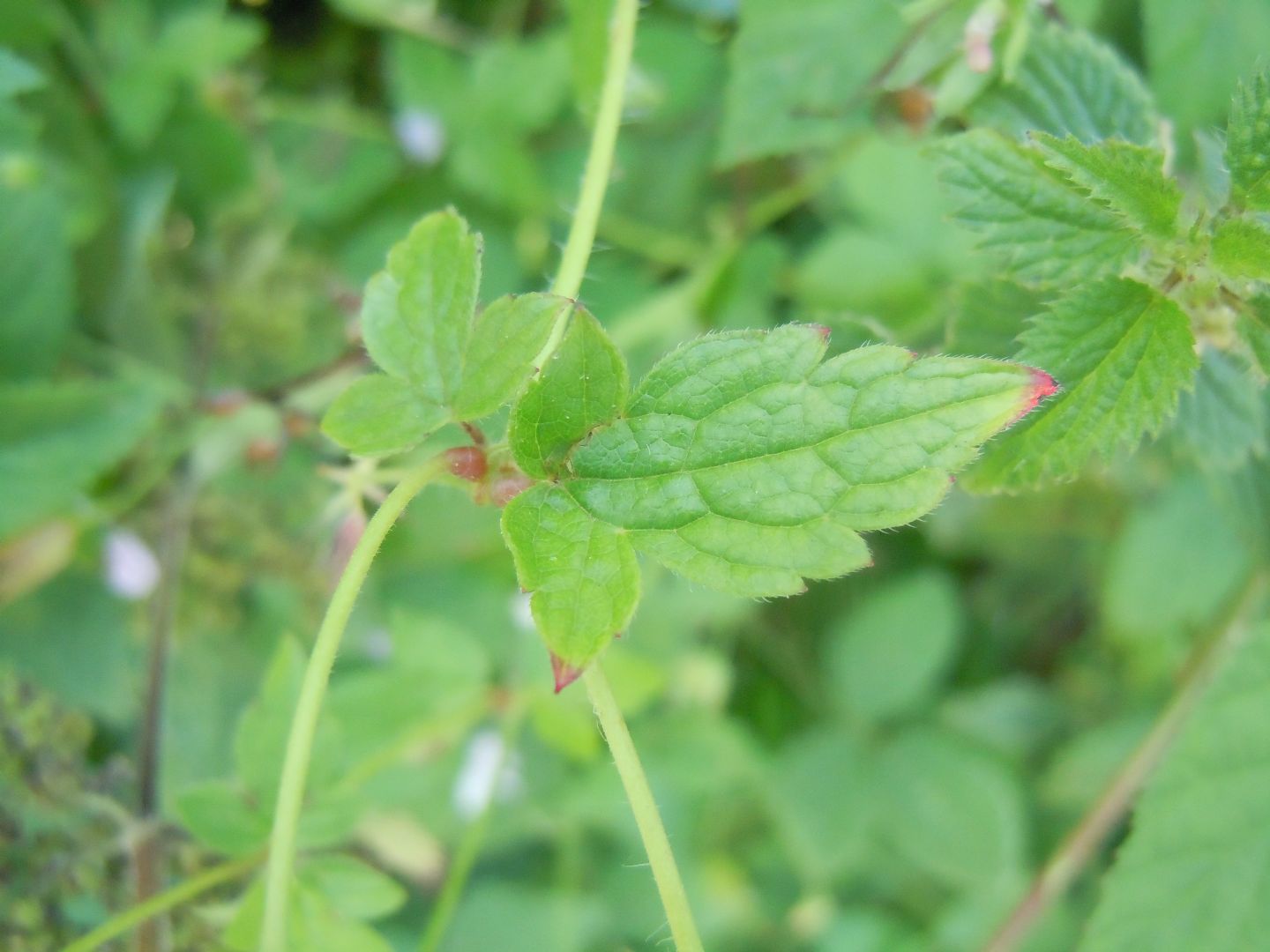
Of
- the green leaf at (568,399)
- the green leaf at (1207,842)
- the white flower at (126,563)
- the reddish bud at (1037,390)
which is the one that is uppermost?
the reddish bud at (1037,390)

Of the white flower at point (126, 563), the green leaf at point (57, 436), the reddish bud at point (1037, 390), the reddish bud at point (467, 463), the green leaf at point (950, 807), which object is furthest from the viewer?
the green leaf at point (950, 807)

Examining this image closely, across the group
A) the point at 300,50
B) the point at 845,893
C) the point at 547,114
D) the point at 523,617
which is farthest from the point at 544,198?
the point at 845,893

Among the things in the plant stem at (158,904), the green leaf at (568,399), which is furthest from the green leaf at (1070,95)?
the plant stem at (158,904)

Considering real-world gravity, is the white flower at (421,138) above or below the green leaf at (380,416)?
above

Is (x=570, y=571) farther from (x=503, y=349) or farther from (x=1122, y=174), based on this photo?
(x=1122, y=174)

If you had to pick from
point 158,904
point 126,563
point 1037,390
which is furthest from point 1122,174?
point 126,563

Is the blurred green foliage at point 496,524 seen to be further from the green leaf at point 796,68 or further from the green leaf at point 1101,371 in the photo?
the green leaf at point 1101,371

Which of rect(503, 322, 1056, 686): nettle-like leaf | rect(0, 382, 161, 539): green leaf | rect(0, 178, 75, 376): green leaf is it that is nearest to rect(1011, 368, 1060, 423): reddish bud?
rect(503, 322, 1056, 686): nettle-like leaf
